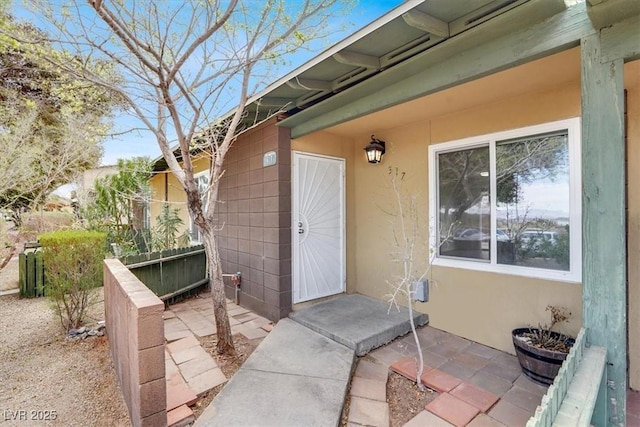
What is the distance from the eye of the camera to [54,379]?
121 inches

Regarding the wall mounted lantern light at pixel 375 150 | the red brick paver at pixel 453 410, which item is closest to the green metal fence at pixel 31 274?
the wall mounted lantern light at pixel 375 150

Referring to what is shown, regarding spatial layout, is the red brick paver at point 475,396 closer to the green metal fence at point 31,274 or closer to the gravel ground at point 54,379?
the gravel ground at point 54,379

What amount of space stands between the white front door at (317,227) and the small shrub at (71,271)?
9.29 feet

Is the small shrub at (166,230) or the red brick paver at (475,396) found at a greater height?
the small shrub at (166,230)

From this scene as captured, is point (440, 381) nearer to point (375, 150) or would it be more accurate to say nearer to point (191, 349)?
point (191, 349)

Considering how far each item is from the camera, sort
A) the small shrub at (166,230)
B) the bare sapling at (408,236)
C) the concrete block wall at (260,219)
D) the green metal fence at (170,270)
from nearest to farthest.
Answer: the bare sapling at (408,236) < the concrete block wall at (260,219) < the green metal fence at (170,270) < the small shrub at (166,230)

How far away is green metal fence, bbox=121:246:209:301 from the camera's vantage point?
4.70m

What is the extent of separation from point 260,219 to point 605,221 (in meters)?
3.96

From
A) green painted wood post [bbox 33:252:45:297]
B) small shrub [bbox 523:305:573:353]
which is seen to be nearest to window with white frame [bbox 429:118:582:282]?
small shrub [bbox 523:305:573:353]

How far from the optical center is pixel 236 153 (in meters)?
5.40

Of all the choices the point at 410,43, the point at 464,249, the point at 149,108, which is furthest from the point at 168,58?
the point at 464,249

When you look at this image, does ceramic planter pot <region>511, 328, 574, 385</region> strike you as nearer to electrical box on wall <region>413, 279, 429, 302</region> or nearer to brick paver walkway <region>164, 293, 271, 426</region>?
electrical box on wall <region>413, 279, 429, 302</region>

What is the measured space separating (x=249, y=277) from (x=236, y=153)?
87.2 inches

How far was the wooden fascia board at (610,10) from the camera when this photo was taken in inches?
66.4
